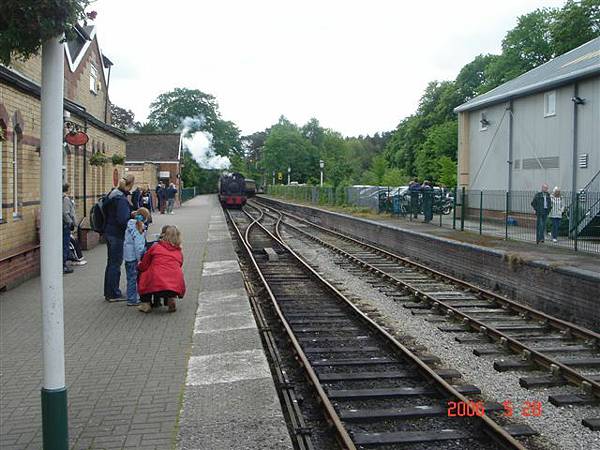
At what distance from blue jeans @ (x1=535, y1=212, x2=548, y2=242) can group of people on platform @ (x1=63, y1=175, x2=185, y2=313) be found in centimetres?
946

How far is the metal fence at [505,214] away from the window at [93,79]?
12.8 metres

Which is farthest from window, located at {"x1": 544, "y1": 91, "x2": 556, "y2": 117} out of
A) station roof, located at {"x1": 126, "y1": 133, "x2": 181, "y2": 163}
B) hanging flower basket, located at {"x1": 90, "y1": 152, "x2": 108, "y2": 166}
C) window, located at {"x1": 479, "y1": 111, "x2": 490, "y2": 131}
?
station roof, located at {"x1": 126, "y1": 133, "x2": 181, "y2": 163}

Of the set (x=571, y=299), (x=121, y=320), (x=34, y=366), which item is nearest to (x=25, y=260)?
(x=121, y=320)

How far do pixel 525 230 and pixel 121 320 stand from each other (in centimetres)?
1119

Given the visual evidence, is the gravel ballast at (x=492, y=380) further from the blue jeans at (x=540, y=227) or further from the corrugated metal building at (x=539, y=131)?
the corrugated metal building at (x=539, y=131)

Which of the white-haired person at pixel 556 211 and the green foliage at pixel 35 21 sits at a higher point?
the green foliage at pixel 35 21

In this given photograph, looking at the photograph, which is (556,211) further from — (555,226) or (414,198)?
(414,198)

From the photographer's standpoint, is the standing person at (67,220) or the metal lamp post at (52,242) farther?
the standing person at (67,220)

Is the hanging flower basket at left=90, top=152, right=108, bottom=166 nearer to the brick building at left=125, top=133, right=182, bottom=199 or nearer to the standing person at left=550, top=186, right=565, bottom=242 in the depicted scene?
the standing person at left=550, top=186, right=565, bottom=242

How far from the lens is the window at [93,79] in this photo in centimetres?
2491

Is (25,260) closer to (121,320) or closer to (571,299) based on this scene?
(121,320)

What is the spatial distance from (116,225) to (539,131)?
716 inches

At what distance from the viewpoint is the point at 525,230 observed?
16.7 metres

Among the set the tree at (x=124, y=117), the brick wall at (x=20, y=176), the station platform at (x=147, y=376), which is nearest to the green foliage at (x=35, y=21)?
the station platform at (x=147, y=376)
